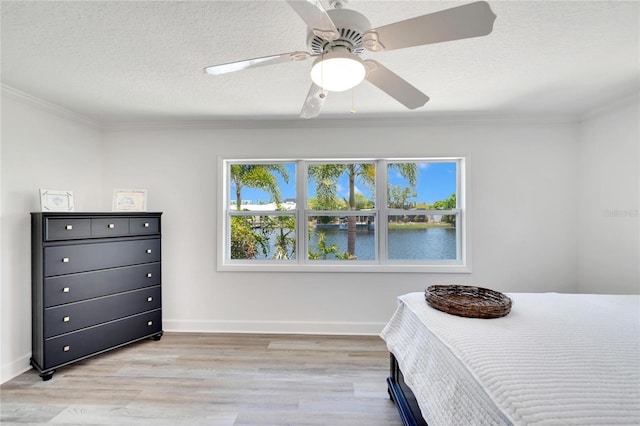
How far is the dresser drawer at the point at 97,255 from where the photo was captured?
229 centimetres

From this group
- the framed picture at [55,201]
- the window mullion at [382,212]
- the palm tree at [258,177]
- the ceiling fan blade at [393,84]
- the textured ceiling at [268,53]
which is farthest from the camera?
the palm tree at [258,177]

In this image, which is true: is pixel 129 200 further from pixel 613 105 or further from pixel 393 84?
pixel 613 105

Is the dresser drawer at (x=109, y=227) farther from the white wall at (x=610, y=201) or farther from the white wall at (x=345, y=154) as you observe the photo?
the white wall at (x=610, y=201)

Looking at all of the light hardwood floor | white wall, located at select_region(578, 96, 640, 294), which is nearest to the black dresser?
the light hardwood floor

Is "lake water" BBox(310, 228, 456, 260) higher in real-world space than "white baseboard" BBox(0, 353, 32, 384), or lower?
higher

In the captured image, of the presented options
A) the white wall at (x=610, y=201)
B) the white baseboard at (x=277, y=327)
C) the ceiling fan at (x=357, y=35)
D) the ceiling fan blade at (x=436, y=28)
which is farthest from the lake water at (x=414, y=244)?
the ceiling fan blade at (x=436, y=28)

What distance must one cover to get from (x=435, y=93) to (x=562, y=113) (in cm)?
162

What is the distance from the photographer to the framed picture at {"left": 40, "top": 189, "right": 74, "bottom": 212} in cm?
238

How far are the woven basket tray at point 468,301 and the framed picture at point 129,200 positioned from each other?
2933 mm

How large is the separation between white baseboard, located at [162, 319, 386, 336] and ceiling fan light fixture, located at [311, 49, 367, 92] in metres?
2.64

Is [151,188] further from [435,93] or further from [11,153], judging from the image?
[435,93]

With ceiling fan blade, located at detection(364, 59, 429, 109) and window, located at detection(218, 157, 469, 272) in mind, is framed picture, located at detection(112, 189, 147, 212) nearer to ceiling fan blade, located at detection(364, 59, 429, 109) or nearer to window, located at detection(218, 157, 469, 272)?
window, located at detection(218, 157, 469, 272)

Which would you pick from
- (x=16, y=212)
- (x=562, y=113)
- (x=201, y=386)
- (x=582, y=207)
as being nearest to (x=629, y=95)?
(x=562, y=113)

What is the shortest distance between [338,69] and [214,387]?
7.85 feet
